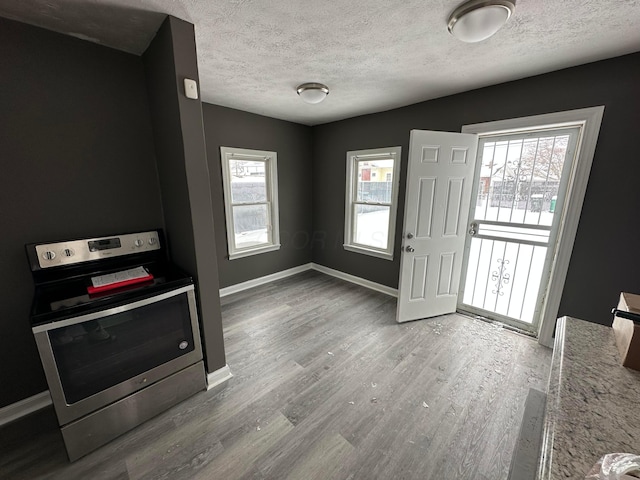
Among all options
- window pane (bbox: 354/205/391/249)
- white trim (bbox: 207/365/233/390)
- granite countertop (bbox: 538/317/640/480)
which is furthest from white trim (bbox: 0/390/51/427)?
window pane (bbox: 354/205/391/249)

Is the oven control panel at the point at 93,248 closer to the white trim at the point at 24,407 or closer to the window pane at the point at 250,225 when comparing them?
the white trim at the point at 24,407

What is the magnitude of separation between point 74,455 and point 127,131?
2.11 metres

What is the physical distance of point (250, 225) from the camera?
3678 millimetres

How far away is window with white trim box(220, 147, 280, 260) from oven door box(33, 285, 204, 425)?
5.98 ft

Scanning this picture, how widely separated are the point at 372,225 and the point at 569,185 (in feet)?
7.01

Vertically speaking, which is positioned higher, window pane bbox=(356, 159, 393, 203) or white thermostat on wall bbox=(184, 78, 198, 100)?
white thermostat on wall bbox=(184, 78, 198, 100)

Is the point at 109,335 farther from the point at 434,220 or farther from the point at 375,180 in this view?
the point at 375,180

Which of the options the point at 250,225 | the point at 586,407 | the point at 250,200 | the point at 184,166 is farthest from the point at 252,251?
the point at 586,407

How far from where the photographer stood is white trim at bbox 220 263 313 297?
3.53 metres

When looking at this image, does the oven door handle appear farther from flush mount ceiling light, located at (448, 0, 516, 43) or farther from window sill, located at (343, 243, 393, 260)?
→ window sill, located at (343, 243, 393, 260)

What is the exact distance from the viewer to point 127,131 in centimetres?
188

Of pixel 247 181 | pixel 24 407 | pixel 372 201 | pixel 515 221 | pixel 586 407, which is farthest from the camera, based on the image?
pixel 372 201

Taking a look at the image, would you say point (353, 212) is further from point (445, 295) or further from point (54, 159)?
point (54, 159)

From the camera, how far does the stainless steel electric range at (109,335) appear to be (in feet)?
4.37
